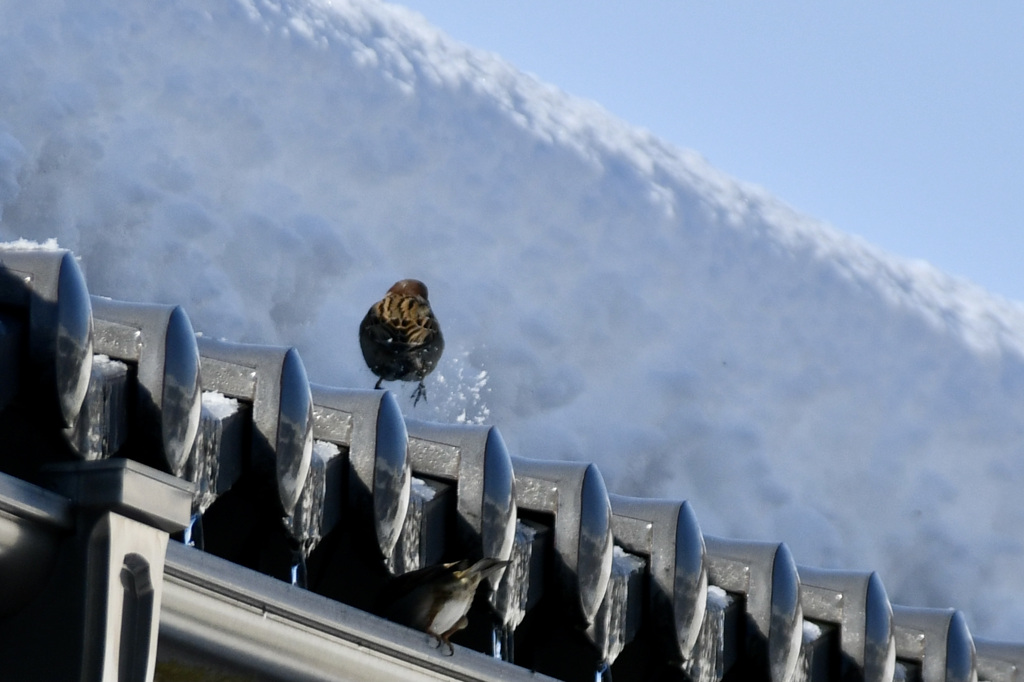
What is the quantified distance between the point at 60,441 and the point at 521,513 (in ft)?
4.63

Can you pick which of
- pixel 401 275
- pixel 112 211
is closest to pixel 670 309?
pixel 401 275

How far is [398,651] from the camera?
11.9 feet

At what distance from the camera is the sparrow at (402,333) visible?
9031mm

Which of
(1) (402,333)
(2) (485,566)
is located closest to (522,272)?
(1) (402,333)

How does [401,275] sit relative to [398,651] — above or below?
above

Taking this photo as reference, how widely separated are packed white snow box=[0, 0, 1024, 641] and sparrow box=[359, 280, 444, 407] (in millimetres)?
1236

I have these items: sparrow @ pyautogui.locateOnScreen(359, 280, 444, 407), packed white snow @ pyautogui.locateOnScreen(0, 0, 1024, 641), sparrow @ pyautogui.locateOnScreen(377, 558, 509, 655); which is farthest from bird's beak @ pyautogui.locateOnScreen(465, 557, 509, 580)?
packed white snow @ pyautogui.locateOnScreen(0, 0, 1024, 641)

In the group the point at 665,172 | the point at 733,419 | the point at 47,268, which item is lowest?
the point at 733,419

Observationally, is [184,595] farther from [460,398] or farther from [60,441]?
[460,398]

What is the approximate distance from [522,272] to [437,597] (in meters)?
9.87

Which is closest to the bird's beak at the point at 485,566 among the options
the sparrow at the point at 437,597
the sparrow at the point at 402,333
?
the sparrow at the point at 437,597

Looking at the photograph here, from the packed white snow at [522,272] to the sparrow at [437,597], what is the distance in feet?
21.8

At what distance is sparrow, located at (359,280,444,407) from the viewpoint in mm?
9031

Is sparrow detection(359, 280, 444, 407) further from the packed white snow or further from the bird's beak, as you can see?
the bird's beak
